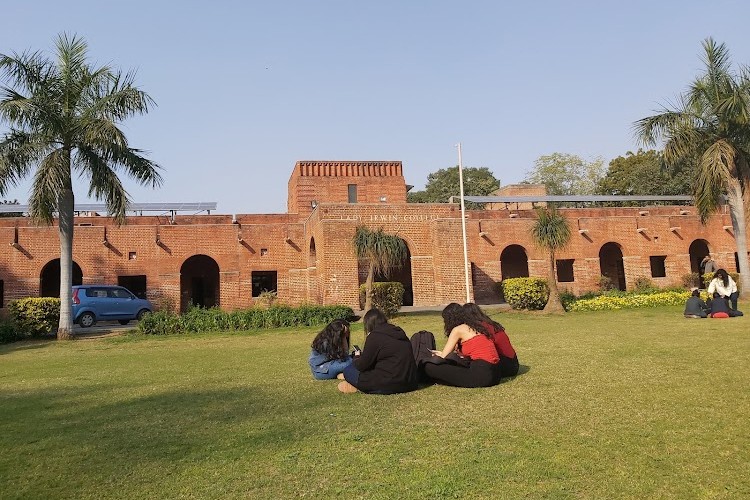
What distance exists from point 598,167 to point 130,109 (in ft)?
156

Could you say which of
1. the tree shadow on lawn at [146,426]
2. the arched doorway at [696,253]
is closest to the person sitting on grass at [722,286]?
the tree shadow on lawn at [146,426]

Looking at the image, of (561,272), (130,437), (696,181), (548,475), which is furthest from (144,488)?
(561,272)

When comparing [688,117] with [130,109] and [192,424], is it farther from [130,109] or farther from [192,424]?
[192,424]

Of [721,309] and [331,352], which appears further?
[721,309]

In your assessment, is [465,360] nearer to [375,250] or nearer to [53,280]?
[375,250]

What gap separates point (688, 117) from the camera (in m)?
17.4

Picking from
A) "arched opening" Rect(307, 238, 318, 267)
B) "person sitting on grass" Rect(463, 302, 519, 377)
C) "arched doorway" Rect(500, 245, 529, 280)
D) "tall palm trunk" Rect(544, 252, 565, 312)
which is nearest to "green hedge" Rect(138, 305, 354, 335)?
"tall palm trunk" Rect(544, 252, 565, 312)

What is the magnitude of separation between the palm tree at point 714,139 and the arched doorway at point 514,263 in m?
10.4

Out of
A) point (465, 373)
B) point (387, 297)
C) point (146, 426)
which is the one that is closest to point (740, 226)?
point (387, 297)

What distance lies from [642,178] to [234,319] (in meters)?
35.8

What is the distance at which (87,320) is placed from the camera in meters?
19.0

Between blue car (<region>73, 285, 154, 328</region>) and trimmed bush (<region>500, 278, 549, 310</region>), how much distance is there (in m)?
12.2

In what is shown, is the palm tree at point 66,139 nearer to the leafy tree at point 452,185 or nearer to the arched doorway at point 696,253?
the arched doorway at point 696,253

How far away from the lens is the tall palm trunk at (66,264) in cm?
1442
